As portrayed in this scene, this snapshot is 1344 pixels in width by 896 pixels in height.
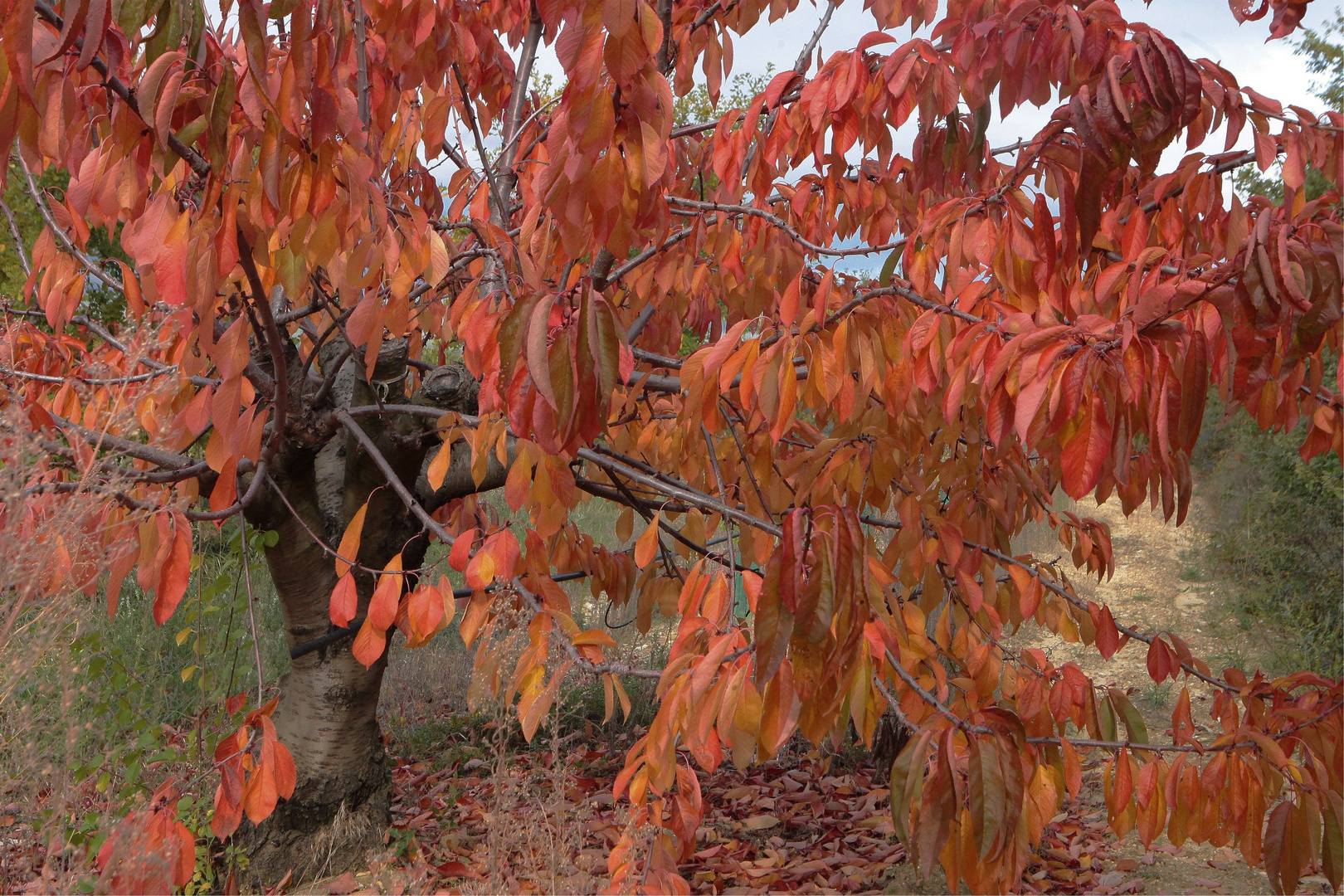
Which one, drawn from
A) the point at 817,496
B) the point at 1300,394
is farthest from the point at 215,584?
the point at 1300,394

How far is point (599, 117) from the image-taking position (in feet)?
2.97

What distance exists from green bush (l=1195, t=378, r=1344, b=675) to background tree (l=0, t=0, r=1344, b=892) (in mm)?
3705

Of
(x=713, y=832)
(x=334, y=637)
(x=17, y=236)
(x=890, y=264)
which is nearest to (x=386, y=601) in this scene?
(x=334, y=637)

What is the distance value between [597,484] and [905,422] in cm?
83

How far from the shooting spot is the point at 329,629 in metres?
2.44

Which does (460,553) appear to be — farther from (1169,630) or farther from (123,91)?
(1169,630)

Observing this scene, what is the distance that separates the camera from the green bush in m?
5.13

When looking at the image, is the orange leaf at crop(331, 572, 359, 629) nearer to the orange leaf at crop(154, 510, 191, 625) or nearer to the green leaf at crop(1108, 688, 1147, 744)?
the orange leaf at crop(154, 510, 191, 625)

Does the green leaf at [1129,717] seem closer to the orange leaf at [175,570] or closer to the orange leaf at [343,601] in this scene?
the orange leaf at [343,601]

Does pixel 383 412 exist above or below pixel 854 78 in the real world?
below

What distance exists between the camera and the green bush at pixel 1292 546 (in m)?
5.13

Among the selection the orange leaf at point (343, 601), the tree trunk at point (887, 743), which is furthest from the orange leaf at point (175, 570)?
the tree trunk at point (887, 743)

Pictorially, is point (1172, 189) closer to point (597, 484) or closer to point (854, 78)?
point (854, 78)

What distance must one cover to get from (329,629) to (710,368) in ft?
5.69
